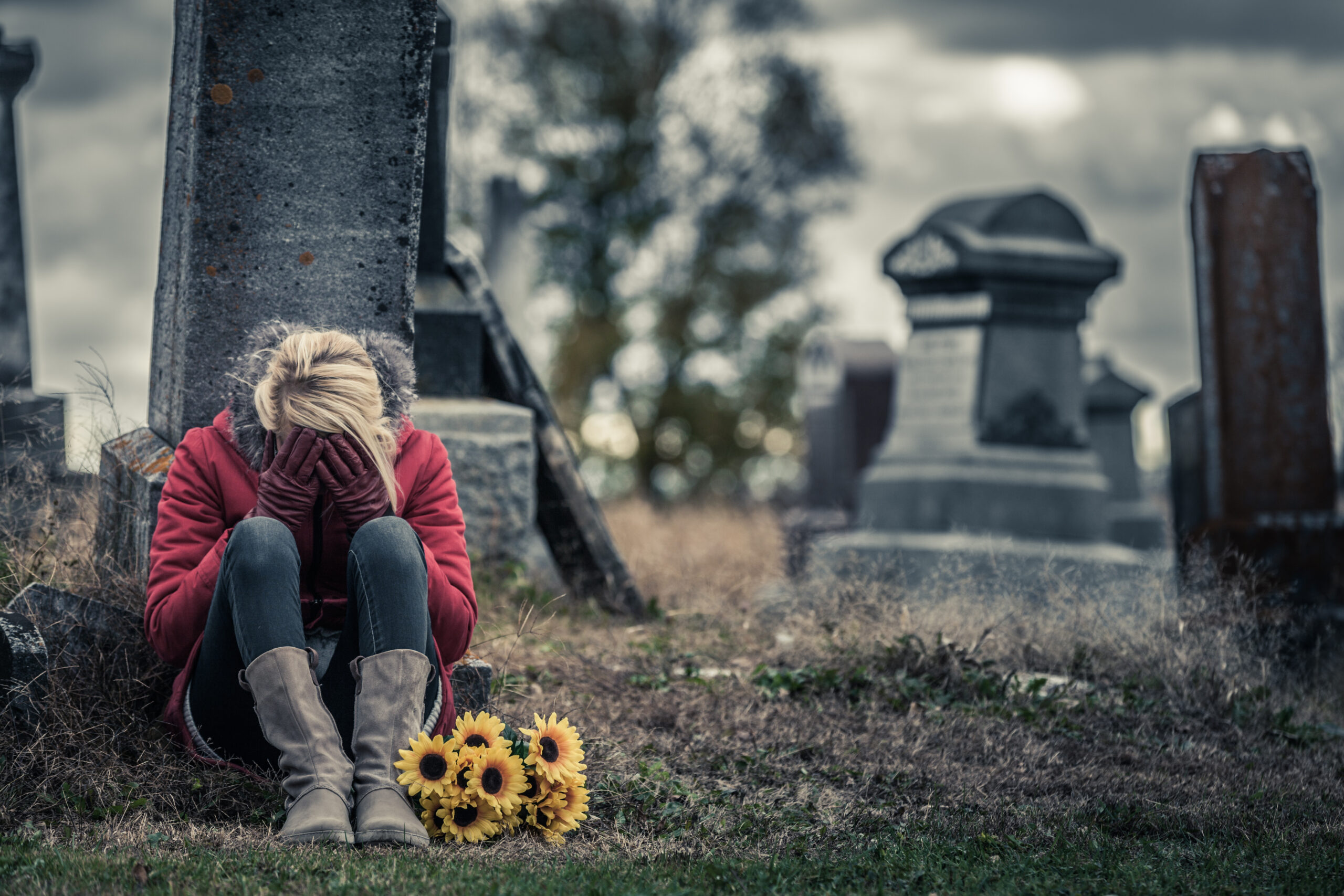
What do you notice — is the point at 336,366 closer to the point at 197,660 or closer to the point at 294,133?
the point at 197,660

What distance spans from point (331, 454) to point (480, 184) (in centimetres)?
1301

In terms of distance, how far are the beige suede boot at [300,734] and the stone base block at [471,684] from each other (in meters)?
0.64

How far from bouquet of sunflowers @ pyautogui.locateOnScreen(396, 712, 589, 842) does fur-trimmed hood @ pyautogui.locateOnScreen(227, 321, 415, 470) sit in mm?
797

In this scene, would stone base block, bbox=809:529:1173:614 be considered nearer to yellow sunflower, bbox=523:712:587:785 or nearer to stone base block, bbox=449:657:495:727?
stone base block, bbox=449:657:495:727

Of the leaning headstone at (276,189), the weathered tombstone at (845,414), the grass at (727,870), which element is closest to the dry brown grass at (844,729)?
the grass at (727,870)

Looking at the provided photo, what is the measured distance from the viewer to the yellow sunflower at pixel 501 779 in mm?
2680

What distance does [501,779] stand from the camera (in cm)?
270

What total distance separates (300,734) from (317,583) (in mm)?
448

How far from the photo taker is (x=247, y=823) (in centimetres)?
277

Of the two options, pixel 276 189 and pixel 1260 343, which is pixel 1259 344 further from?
pixel 276 189

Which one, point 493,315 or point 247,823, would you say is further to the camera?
point 493,315

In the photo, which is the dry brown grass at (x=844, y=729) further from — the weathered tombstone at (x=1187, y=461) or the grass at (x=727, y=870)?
the weathered tombstone at (x=1187, y=461)

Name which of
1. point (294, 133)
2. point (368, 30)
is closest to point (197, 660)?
point (294, 133)

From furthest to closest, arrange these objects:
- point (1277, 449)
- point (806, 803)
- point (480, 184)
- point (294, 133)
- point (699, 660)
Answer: point (480, 184), point (1277, 449), point (699, 660), point (294, 133), point (806, 803)
